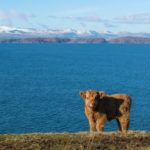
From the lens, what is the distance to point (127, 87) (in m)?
95.1

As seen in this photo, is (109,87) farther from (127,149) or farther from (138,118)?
(127,149)

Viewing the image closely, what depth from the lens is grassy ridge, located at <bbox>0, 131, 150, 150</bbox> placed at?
15.0 m

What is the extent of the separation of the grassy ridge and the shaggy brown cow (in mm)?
3084

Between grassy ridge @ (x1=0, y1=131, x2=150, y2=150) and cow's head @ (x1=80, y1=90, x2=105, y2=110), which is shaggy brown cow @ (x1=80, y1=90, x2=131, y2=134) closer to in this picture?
cow's head @ (x1=80, y1=90, x2=105, y2=110)

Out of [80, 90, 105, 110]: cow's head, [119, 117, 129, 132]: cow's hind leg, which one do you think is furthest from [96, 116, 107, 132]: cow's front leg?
[119, 117, 129, 132]: cow's hind leg

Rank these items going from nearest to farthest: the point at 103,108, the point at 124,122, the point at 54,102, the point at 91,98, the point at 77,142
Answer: the point at 77,142 → the point at 91,98 → the point at 103,108 → the point at 124,122 → the point at 54,102

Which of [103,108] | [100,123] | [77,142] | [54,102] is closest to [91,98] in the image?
[103,108]

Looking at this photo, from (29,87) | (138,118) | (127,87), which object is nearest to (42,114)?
(138,118)

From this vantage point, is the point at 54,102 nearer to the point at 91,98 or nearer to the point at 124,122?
the point at 124,122

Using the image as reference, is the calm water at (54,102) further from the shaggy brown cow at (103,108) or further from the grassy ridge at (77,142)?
the grassy ridge at (77,142)

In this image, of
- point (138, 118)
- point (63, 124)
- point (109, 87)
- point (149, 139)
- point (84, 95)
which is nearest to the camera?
A: point (149, 139)

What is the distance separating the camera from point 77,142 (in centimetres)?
1578

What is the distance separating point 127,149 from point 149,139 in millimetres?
2499

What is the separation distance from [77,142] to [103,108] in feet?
18.7
